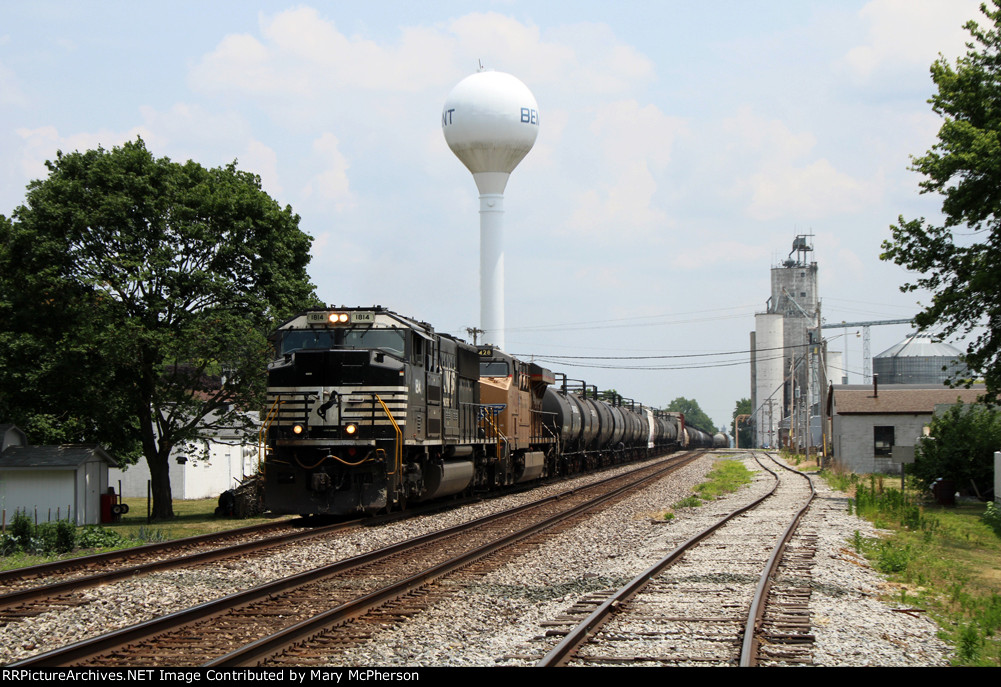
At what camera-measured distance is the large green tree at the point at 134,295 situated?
23844 millimetres

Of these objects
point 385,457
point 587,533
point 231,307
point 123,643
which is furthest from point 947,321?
point 123,643

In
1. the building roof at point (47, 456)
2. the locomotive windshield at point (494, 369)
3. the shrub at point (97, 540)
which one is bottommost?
the shrub at point (97, 540)

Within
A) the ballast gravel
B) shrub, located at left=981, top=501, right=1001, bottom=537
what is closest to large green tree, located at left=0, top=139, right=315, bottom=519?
the ballast gravel

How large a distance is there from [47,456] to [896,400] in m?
37.3

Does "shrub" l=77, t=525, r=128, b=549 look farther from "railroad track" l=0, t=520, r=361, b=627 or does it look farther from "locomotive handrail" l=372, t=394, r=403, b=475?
"locomotive handrail" l=372, t=394, r=403, b=475

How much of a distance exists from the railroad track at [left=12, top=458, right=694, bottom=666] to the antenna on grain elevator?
50525 mm

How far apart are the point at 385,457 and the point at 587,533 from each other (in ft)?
13.1

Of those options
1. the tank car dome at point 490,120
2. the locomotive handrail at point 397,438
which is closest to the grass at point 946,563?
the locomotive handrail at point 397,438

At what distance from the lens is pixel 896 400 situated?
46.4m

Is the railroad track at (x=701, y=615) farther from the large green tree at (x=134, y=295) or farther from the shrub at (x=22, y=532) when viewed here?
the large green tree at (x=134, y=295)

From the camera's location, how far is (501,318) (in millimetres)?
71438

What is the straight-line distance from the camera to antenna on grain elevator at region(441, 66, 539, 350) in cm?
6347

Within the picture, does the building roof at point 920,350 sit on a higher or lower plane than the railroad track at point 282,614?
higher
